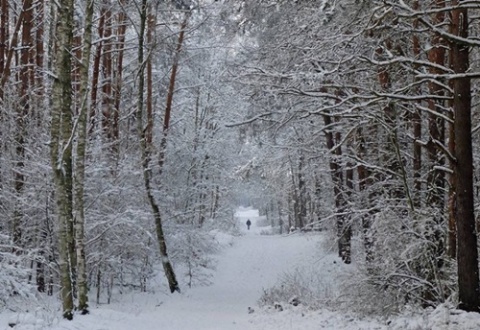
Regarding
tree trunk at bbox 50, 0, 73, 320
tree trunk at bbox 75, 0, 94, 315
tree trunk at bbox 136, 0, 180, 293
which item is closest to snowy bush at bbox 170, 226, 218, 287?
tree trunk at bbox 136, 0, 180, 293

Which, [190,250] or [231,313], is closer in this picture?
[231,313]

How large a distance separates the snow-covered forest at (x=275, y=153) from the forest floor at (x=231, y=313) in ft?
0.50

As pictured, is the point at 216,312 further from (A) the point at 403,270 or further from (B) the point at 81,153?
(B) the point at 81,153

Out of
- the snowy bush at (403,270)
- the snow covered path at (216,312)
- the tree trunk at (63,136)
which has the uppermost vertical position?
the tree trunk at (63,136)

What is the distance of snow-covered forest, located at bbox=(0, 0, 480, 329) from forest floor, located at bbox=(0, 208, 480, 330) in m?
0.15

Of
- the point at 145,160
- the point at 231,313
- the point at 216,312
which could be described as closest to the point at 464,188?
the point at 231,313

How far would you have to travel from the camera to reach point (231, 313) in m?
11.5

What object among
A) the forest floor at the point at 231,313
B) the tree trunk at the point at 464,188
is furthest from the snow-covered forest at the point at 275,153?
the forest floor at the point at 231,313

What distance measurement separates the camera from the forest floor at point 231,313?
6844 millimetres

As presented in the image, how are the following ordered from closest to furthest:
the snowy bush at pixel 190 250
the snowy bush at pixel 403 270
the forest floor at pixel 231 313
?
the forest floor at pixel 231 313
the snowy bush at pixel 403 270
the snowy bush at pixel 190 250

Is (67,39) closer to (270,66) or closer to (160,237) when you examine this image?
(270,66)

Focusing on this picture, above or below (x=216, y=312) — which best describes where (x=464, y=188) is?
above

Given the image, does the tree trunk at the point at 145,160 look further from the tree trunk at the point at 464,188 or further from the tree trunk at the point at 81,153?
the tree trunk at the point at 464,188

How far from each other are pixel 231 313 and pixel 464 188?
6.67 m
